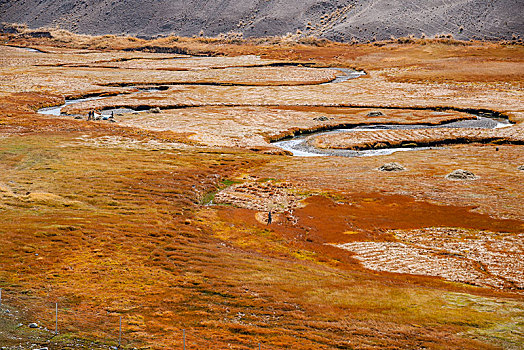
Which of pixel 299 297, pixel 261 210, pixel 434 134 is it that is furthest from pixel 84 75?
pixel 299 297

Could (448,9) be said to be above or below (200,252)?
above

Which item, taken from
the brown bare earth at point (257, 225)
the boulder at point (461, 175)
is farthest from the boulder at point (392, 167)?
the boulder at point (461, 175)

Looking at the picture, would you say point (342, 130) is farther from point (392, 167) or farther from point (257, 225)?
point (257, 225)

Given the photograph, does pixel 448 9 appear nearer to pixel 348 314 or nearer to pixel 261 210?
pixel 261 210

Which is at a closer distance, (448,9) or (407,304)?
(407,304)

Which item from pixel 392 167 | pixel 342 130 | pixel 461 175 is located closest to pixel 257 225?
pixel 392 167

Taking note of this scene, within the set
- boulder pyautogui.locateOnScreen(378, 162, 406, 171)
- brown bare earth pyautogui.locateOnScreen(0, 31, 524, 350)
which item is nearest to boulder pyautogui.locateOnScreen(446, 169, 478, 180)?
brown bare earth pyautogui.locateOnScreen(0, 31, 524, 350)

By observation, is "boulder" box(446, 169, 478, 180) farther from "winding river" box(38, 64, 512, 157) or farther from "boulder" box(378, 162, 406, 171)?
"winding river" box(38, 64, 512, 157)
